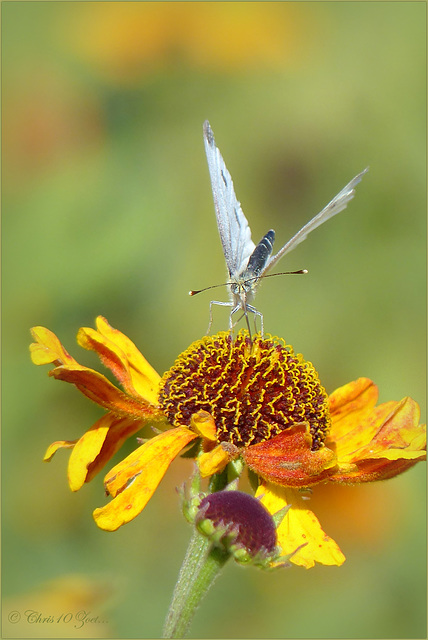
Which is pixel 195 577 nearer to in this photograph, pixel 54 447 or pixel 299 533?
pixel 299 533

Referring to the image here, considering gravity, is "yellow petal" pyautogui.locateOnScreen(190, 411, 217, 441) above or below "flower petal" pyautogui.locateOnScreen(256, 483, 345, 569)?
above

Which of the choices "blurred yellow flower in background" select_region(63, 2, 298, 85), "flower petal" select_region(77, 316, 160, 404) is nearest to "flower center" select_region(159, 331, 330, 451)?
"flower petal" select_region(77, 316, 160, 404)

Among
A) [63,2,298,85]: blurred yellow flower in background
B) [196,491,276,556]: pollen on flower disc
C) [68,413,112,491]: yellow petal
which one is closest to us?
[196,491,276,556]: pollen on flower disc

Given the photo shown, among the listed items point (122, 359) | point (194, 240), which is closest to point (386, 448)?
point (122, 359)

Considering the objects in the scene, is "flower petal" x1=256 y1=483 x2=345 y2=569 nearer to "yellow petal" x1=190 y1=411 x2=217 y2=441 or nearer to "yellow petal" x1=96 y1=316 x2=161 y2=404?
"yellow petal" x1=190 y1=411 x2=217 y2=441

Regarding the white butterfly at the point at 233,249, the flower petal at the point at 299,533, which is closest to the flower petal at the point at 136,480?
the flower petal at the point at 299,533

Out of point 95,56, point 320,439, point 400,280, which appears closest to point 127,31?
point 95,56
